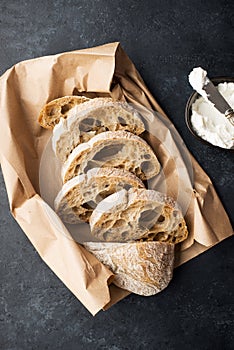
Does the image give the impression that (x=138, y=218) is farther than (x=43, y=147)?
No

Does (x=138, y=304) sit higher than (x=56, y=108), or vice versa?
(x=56, y=108)

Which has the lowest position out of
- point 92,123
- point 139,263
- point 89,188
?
point 139,263

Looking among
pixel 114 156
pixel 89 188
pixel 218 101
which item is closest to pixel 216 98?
pixel 218 101

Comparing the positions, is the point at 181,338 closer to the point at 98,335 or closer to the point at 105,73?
the point at 98,335

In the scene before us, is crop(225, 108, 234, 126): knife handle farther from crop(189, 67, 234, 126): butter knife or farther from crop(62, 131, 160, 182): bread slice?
crop(62, 131, 160, 182): bread slice

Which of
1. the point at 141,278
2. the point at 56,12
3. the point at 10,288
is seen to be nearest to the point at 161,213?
the point at 141,278

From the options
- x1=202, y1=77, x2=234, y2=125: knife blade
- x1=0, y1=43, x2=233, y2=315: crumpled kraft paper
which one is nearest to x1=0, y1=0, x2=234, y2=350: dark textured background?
x1=0, y1=43, x2=233, y2=315: crumpled kraft paper

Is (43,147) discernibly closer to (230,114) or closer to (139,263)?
(139,263)
